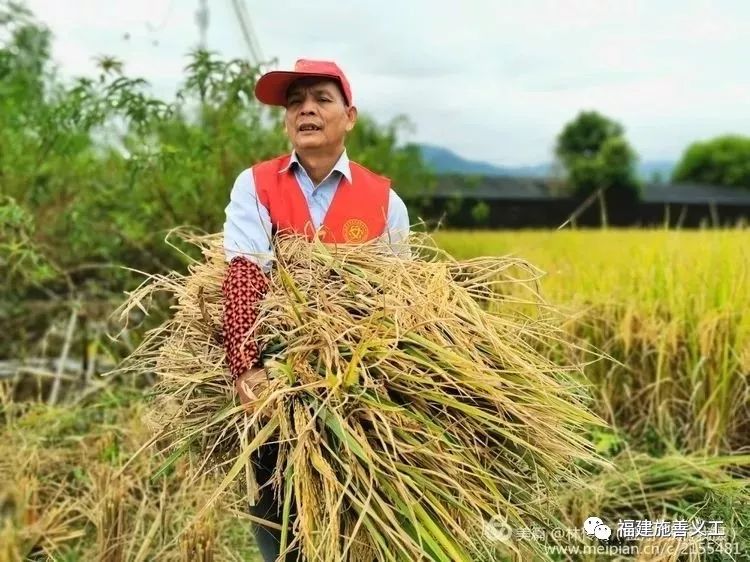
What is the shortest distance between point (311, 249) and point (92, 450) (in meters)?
1.95

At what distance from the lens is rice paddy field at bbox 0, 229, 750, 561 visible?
2533 mm

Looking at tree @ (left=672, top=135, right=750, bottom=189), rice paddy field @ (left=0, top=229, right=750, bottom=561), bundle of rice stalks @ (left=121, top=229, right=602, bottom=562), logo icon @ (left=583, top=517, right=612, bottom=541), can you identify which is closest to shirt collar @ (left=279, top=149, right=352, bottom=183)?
bundle of rice stalks @ (left=121, top=229, right=602, bottom=562)

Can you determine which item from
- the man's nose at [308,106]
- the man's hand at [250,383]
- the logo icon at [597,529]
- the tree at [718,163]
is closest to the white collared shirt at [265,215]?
the man's nose at [308,106]

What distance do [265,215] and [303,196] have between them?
0.11 meters

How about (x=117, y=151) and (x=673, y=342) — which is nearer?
(x=673, y=342)

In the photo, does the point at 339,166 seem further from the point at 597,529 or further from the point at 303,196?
the point at 597,529

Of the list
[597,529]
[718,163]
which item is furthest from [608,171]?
[597,529]

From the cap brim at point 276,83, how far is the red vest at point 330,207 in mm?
150

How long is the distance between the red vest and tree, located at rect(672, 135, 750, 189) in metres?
39.9

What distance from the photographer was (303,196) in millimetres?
1874

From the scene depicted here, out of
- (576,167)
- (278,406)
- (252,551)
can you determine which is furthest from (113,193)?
(576,167)

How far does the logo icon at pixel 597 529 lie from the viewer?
2.56 metres

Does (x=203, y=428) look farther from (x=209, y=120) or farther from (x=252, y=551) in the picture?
(x=209, y=120)

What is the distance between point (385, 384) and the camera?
5.06 feet
